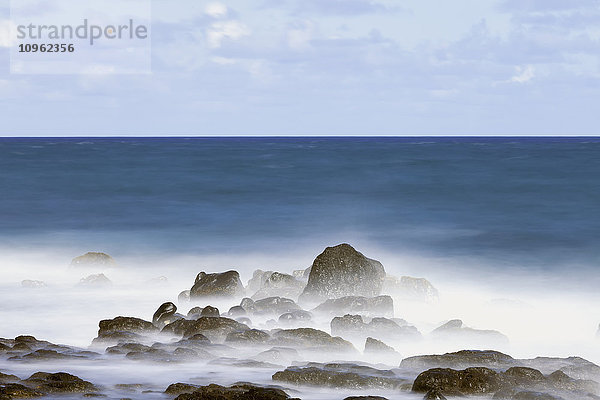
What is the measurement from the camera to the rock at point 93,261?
19266mm

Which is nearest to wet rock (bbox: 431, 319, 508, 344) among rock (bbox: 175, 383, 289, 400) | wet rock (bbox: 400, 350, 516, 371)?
wet rock (bbox: 400, 350, 516, 371)

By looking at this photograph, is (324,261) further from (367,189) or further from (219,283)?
(367,189)

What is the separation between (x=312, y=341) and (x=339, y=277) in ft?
13.5

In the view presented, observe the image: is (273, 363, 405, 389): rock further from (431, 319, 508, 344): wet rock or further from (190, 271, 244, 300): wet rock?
(190, 271, 244, 300): wet rock

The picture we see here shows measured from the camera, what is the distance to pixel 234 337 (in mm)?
10336

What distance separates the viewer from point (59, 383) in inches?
296

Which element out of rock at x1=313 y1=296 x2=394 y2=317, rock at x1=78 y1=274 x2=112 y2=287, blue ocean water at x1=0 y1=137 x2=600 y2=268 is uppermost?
blue ocean water at x1=0 y1=137 x2=600 y2=268

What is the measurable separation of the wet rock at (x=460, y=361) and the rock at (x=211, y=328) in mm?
2604

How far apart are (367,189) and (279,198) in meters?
5.69

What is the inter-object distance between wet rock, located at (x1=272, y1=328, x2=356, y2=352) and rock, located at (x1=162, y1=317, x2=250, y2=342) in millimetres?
648

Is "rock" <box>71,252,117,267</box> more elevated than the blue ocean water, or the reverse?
the blue ocean water

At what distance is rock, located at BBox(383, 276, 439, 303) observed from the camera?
1552 centimetres

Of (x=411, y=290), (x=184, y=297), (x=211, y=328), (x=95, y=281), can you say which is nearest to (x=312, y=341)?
(x=211, y=328)

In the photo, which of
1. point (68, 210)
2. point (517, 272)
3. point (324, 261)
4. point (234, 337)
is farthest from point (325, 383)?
point (68, 210)
